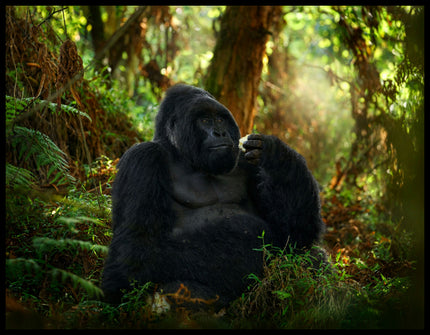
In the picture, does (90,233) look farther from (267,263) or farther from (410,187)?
(410,187)

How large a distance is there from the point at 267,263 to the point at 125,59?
18.7 feet

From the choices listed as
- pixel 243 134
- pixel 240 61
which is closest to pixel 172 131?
pixel 243 134

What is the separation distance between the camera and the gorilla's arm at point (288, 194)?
10.6ft

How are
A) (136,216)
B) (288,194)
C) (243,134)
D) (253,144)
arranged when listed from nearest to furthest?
(136,216) < (253,144) < (288,194) < (243,134)

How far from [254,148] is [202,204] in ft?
1.75

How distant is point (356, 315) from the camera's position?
256 cm

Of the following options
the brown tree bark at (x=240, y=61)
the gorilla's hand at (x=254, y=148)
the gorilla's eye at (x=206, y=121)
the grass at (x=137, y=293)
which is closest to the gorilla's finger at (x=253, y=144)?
the gorilla's hand at (x=254, y=148)

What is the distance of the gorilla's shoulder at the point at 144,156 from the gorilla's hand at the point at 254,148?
1.91ft

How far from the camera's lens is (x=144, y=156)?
3.06 meters

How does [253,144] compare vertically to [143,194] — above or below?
above

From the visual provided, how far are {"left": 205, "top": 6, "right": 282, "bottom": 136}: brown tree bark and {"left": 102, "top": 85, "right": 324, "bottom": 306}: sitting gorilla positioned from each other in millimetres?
2402

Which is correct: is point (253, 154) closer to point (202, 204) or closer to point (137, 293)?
point (202, 204)

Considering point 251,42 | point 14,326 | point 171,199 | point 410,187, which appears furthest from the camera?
point 251,42

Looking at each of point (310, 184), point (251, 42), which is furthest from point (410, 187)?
point (251, 42)
